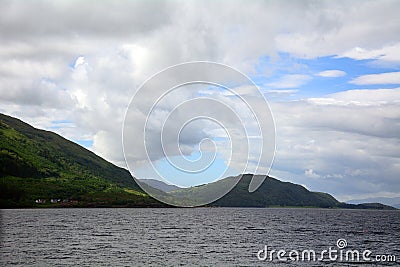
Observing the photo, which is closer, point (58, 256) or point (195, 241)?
point (58, 256)

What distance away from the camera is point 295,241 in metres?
112

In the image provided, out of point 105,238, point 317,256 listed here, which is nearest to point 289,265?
point 317,256

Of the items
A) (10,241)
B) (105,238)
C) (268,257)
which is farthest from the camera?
(105,238)

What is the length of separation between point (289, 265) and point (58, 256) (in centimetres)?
3572

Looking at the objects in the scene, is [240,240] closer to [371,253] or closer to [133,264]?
[371,253]

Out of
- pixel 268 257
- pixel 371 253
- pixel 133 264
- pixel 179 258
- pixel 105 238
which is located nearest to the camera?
pixel 133 264

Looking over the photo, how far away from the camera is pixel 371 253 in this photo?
91688 mm

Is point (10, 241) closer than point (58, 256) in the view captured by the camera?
No

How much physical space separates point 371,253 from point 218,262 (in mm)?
34951

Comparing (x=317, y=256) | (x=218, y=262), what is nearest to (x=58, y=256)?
(x=218, y=262)

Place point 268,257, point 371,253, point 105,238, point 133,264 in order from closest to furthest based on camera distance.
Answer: point 133,264, point 268,257, point 371,253, point 105,238

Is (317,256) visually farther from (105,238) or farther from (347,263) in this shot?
(105,238)

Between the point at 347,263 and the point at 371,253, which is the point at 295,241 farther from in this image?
the point at 347,263

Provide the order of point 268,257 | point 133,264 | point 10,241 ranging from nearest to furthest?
1. point 133,264
2. point 268,257
3. point 10,241
